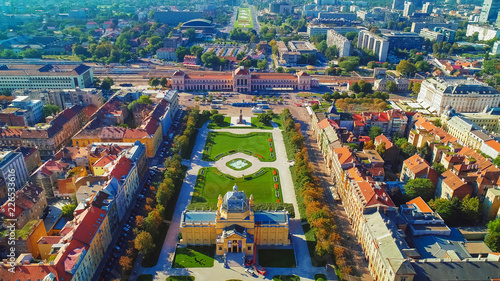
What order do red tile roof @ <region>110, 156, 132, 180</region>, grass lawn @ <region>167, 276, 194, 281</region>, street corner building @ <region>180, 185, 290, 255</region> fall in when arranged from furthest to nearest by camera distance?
red tile roof @ <region>110, 156, 132, 180</region>
street corner building @ <region>180, 185, 290, 255</region>
grass lawn @ <region>167, 276, 194, 281</region>

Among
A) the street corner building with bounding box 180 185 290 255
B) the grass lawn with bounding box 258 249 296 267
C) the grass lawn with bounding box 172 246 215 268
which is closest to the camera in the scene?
the grass lawn with bounding box 172 246 215 268

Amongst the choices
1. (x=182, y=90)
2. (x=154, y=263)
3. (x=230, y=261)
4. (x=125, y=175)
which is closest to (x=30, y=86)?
(x=182, y=90)

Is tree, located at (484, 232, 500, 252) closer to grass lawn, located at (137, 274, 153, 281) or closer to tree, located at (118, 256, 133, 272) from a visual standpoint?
grass lawn, located at (137, 274, 153, 281)

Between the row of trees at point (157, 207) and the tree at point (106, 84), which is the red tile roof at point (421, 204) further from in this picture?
the tree at point (106, 84)

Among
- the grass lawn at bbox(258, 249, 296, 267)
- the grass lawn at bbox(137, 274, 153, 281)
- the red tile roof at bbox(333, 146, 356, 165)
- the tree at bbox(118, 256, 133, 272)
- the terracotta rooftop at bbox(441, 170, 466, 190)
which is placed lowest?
the grass lawn at bbox(137, 274, 153, 281)

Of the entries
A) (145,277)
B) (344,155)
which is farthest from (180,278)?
(344,155)

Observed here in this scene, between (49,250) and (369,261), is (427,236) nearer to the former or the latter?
(369,261)

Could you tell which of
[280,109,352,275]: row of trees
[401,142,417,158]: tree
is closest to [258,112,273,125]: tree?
[280,109,352,275]: row of trees
